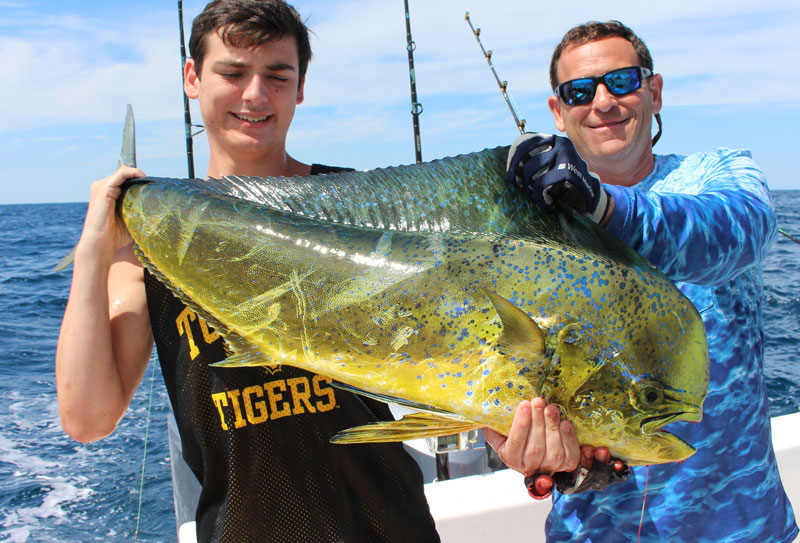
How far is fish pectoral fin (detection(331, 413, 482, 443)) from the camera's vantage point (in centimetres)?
157

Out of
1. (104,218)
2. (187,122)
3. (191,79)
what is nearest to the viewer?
(104,218)

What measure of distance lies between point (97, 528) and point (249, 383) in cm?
489

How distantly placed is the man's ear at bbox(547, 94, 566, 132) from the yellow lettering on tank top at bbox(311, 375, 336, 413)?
1439 millimetres

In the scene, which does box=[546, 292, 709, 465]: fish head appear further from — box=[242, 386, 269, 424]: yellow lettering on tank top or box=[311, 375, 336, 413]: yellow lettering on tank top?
box=[242, 386, 269, 424]: yellow lettering on tank top

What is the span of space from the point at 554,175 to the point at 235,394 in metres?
1.19

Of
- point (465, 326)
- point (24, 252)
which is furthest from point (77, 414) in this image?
point (24, 252)

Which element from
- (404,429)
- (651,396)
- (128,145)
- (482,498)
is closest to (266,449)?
(404,429)

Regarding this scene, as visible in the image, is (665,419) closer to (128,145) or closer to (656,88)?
(656,88)

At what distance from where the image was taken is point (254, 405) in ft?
6.43

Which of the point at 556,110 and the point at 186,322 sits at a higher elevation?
the point at 556,110

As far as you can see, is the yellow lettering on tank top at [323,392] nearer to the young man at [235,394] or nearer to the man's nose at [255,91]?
the young man at [235,394]

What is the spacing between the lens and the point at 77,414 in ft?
6.35

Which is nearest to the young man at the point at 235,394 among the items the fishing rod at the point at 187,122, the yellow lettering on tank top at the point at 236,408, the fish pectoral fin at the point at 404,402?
the yellow lettering on tank top at the point at 236,408

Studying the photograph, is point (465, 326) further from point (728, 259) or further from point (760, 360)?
point (760, 360)
